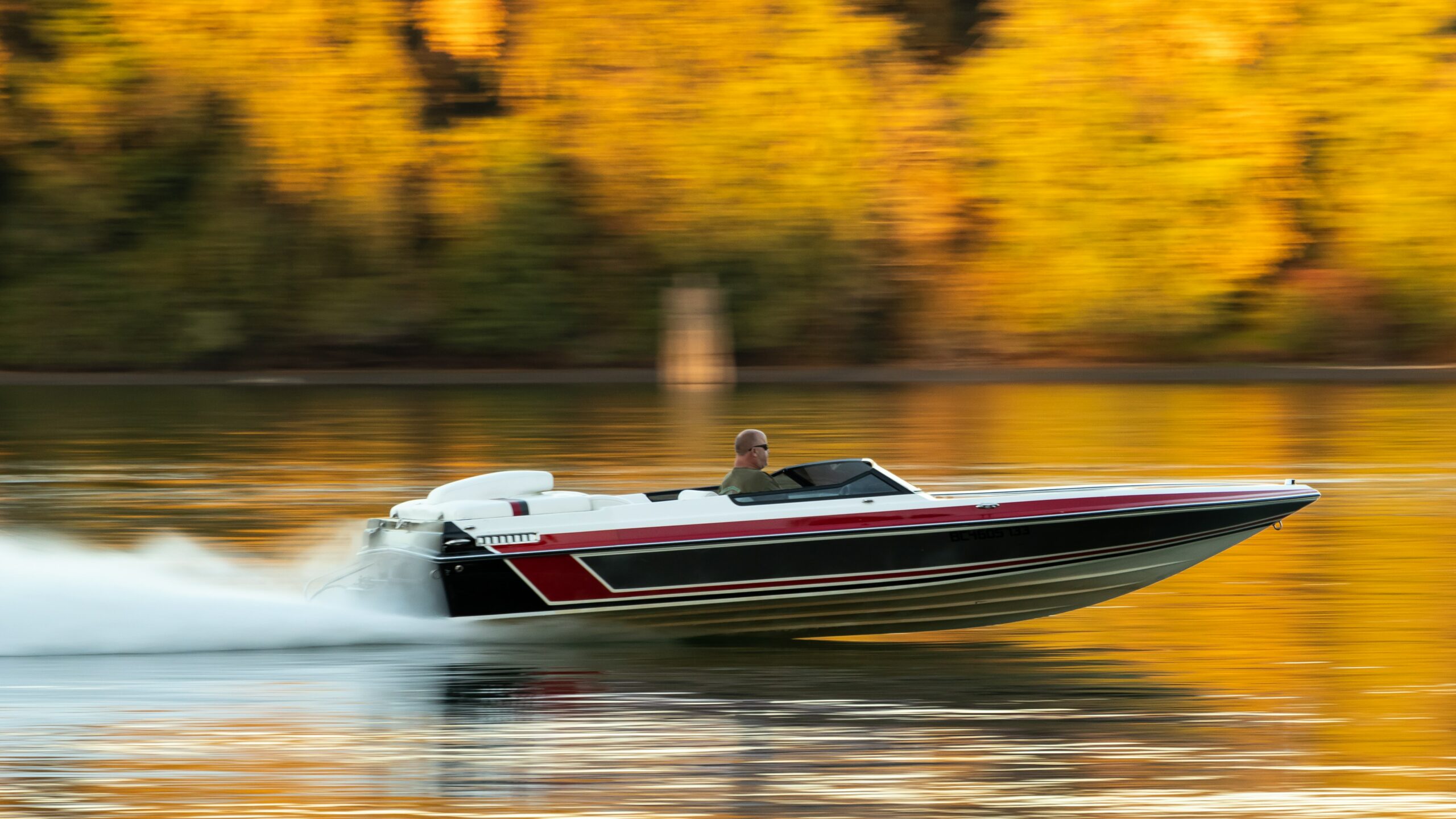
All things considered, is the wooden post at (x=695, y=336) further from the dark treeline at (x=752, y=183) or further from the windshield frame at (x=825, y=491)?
the windshield frame at (x=825, y=491)

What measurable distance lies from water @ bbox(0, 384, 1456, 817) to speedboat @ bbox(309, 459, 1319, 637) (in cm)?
21

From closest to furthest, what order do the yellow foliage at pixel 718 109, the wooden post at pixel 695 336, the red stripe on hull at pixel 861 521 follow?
the red stripe on hull at pixel 861 521 < the wooden post at pixel 695 336 < the yellow foliage at pixel 718 109

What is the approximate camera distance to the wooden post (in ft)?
120

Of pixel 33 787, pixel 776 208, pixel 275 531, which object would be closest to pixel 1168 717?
pixel 33 787

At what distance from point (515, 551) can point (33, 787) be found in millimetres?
2778

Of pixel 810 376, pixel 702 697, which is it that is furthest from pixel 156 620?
pixel 810 376

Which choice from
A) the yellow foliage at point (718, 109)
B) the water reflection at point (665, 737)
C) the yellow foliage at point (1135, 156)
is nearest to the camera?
the water reflection at point (665, 737)

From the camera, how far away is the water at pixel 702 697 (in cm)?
718

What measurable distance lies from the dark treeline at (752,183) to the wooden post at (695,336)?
440mm

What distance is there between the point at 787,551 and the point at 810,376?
27.9 m

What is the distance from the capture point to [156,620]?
9836 millimetres

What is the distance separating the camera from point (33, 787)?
23.9 feet

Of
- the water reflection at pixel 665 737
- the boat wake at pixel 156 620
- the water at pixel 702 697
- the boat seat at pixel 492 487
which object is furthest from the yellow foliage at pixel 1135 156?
the boat wake at pixel 156 620

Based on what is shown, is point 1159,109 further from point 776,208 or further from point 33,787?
point 33,787
